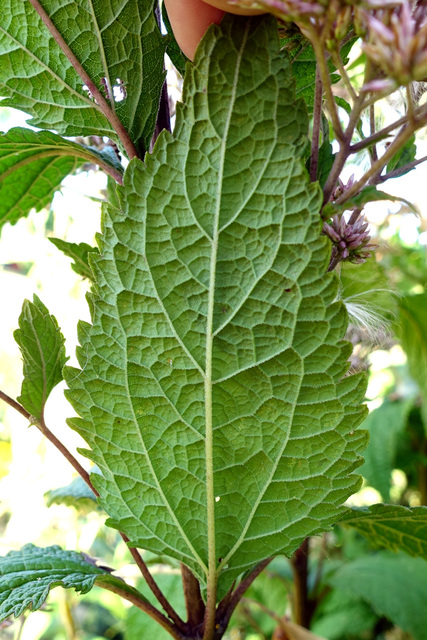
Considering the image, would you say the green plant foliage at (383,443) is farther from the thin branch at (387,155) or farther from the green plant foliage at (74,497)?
the thin branch at (387,155)

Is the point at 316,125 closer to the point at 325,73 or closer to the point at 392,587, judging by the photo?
the point at 325,73

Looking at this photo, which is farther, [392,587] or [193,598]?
[392,587]

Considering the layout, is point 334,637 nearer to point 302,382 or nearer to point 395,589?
point 395,589

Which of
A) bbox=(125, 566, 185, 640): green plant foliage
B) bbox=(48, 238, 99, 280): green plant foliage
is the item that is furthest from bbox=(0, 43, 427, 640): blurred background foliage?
bbox=(48, 238, 99, 280): green plant foliage

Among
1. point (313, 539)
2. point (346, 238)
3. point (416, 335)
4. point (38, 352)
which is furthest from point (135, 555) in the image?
point (313, 539)

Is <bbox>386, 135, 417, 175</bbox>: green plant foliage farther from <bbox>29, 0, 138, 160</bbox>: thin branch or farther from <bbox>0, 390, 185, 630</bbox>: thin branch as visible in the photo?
<bbox>0, 390, 185, 630</bbox>: thin branch

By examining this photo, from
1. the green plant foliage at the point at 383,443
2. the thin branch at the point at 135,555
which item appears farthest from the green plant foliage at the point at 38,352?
the green plant foliage at the point at 383,443
